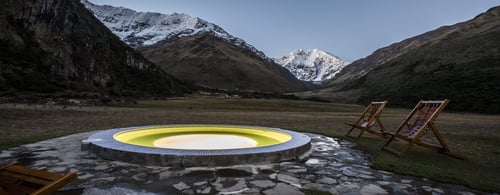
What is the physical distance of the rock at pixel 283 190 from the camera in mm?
4230

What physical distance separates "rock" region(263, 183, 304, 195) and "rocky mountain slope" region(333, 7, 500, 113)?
67.3 metres

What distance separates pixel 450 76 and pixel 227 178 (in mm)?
89621

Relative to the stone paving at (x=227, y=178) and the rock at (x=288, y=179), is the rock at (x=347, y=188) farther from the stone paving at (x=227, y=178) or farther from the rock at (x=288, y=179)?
the rock at (x=288, y=179)

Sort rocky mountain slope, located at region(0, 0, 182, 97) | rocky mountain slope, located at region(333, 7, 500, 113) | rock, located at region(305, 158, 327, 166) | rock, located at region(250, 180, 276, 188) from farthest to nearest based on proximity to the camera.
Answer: rocky mountain slope, located at region(333, 7, 500, 113), rocky mountain slope, located at region(0, 0, 182, 97), rock, located at region(305, 158, 327, 166), rock, located at region(250, 180, 276, 188)

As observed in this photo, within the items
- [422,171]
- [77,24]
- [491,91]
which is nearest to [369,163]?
[422,171]

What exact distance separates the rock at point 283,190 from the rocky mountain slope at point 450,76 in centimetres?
6729

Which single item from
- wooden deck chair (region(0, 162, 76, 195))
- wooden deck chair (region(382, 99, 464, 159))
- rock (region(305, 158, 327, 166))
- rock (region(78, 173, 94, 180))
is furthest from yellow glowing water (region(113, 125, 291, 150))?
wooden deck chair (region(0, 162, 76, 195))

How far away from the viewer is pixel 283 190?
4.34 metres

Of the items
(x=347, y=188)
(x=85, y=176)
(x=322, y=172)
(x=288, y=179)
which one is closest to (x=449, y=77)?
(x=322, y=172)

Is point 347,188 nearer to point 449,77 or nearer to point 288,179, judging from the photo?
point 288,179

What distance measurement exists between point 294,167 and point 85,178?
3.48 m

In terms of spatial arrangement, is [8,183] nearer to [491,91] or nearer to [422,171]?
[422,171]

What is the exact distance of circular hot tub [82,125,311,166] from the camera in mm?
5500

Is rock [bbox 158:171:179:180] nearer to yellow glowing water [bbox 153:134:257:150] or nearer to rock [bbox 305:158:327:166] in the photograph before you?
rock [bbox 305:158:327:166]
